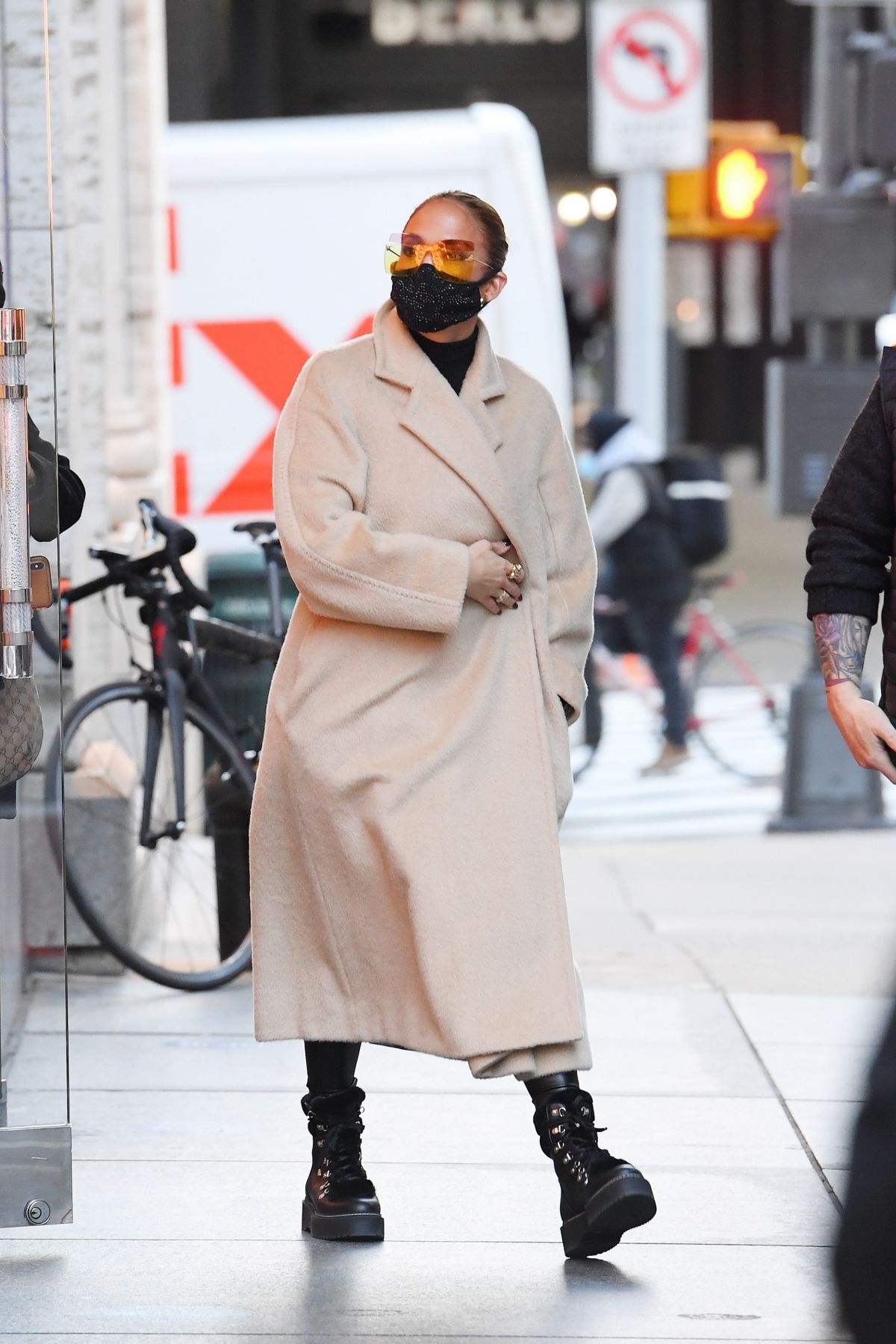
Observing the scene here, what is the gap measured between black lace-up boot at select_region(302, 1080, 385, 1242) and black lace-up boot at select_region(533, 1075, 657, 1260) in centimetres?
35

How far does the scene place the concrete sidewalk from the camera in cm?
362

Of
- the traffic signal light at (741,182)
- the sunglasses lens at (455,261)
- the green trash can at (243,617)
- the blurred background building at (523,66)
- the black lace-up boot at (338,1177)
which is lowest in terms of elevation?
the black lace-up boot at (338,1177)

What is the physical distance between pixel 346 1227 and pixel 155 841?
2126 mm

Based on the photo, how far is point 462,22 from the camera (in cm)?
3741

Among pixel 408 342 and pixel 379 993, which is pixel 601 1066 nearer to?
pixel 379 993

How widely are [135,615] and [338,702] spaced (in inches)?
106

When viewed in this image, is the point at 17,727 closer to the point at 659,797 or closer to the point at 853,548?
the point at 853,548

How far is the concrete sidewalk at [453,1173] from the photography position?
3.62 metres

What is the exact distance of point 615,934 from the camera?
7.21 metres

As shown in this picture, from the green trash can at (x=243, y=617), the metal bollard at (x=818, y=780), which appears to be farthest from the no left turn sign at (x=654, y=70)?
the green trash can at (x=243, y=617)

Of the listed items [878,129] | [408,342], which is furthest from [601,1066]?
[878,129]

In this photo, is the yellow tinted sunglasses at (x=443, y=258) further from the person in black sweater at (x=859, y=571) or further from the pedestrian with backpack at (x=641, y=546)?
the pedestrian with backpack at (x=641, y=546)

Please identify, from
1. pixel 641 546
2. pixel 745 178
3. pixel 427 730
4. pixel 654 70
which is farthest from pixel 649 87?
pixel 427 730

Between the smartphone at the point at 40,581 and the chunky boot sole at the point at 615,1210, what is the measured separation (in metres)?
1.39
